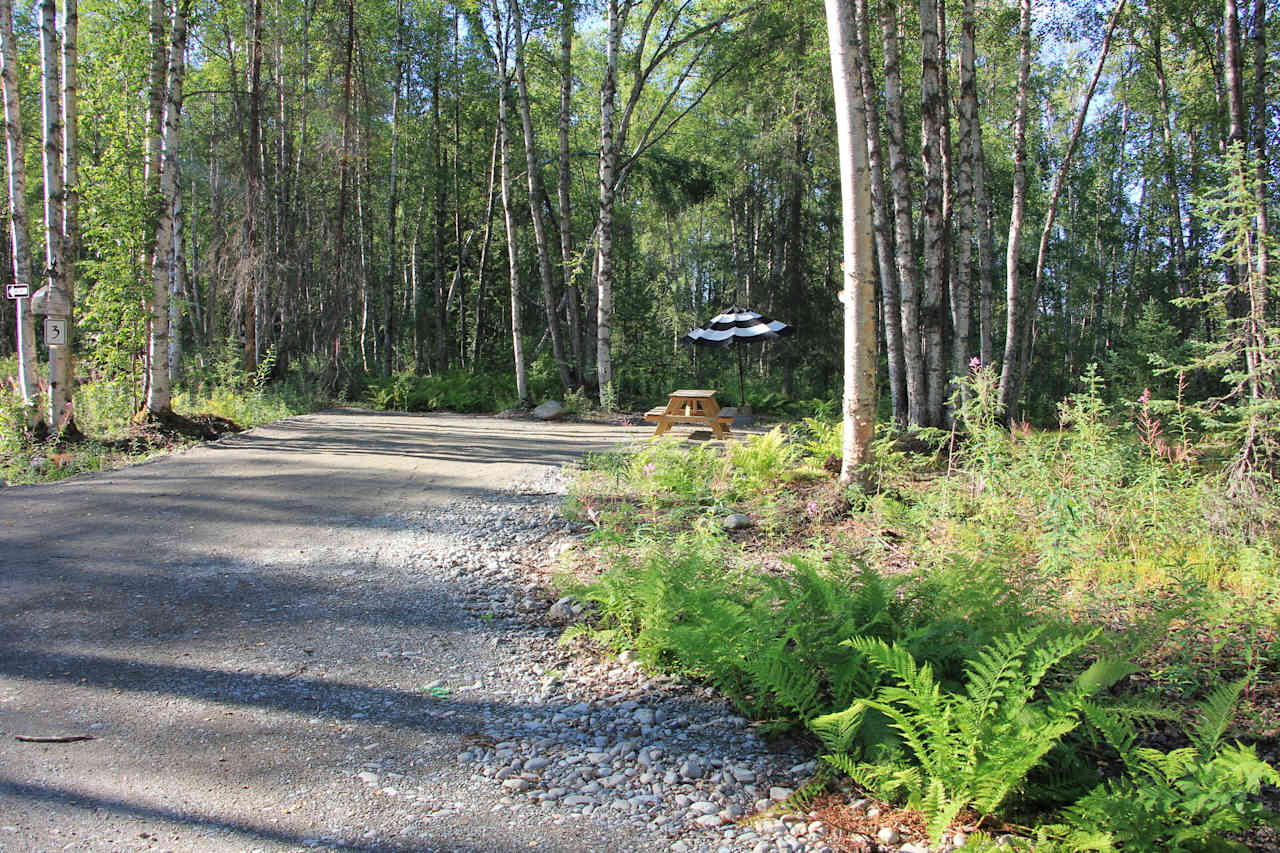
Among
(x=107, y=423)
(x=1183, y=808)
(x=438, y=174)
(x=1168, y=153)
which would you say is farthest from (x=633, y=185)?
(x=1183, y=808)

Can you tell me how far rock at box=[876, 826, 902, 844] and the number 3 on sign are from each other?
39.2 feet

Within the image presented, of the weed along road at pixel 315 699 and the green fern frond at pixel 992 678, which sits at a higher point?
the green fern frond at pixel 992 678

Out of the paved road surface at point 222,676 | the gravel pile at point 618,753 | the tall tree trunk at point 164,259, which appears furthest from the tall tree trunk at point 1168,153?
the paved road surface at point 222,676

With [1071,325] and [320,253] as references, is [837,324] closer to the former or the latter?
[320,253]

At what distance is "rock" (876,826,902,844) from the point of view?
2715mm

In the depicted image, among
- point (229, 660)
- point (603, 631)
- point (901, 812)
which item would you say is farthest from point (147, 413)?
point (901, 812)

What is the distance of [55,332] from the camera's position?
10523mm

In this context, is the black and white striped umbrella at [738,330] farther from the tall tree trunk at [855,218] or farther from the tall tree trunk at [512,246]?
the tall tree trunk at [855,218]

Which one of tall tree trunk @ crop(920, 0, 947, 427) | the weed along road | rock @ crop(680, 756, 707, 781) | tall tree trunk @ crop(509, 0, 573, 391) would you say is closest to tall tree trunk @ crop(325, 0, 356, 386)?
tall tree trunk @ crop(509, 0, 573, 391)

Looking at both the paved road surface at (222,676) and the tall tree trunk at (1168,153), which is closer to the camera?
the paved road surface at (222,676)

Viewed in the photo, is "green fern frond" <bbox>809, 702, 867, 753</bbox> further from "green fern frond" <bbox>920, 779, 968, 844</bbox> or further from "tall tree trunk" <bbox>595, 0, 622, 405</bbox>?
"tall tree trunk" <bbox>595, 0, 622, 405</bbox>

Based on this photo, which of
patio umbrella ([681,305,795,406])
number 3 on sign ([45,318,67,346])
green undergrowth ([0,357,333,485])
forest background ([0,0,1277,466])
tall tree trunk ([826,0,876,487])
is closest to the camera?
tall tree trunk ([826,0,876,487])

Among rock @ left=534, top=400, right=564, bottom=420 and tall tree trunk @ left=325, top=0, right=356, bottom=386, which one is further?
tall tree trunk @ left=325, top=0, right=356, bottom=386

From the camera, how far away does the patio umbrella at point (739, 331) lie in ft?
64.6
